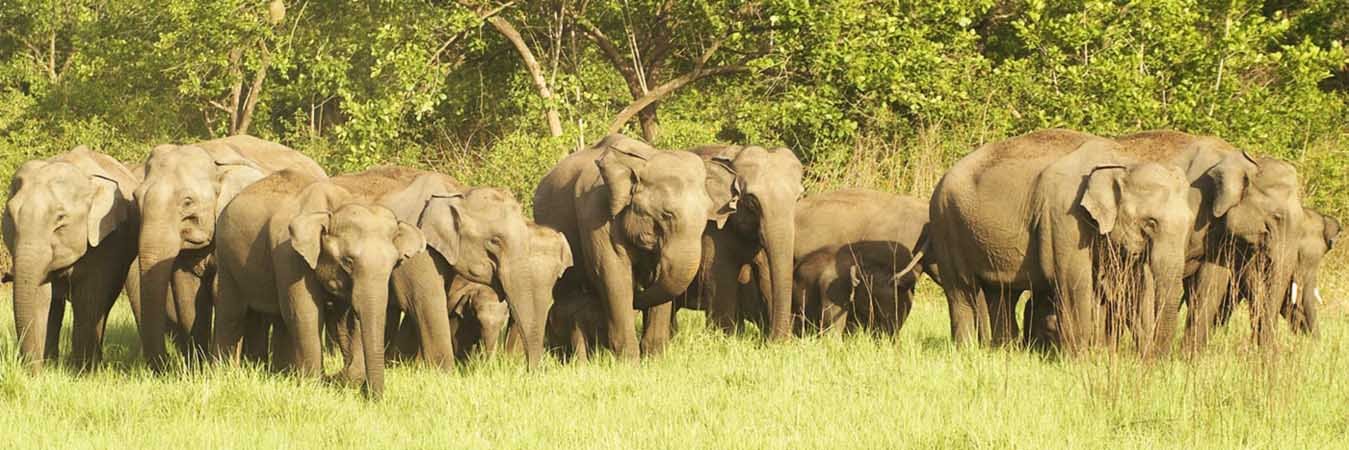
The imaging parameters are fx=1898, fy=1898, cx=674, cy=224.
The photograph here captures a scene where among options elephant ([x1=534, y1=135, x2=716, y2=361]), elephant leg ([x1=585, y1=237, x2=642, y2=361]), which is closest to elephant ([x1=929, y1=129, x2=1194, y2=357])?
elephant ([x1=534, y1=135, x2=716, y2=361])

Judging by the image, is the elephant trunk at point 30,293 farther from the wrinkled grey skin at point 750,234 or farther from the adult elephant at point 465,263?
the wrinkled grey skin at point 750,234

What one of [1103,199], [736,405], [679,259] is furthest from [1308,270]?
[736,405]

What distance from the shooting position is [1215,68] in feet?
61.7

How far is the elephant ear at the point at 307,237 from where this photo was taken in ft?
29.9

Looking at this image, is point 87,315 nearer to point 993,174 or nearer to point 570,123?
point 993,174

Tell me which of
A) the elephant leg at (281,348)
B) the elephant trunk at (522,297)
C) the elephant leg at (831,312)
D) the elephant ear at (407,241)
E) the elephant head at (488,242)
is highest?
the elephant ear at (407,241)

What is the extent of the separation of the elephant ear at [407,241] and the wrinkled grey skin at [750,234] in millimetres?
2889

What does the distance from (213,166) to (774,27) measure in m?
→ 9.36

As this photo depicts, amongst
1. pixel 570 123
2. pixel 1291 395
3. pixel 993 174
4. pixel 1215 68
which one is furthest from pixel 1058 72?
pixel 1291 395

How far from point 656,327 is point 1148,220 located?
3048mm

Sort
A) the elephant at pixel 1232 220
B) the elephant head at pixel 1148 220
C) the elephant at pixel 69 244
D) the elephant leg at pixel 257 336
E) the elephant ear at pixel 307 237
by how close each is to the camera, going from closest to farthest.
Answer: the elephant ear at pixel 307 237 < the elephant at pixel 69 244 < the elephant head at pixel 1148 220 < the elephant leg at pixel 257 336 < the elephant at pixel 1232 220

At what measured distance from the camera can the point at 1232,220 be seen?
11.1m

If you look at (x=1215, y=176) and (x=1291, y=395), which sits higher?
(x=1215, y=176)

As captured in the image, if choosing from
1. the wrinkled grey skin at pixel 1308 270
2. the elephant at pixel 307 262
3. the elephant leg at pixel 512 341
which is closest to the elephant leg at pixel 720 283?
the elephant leg at pixel 512 341
